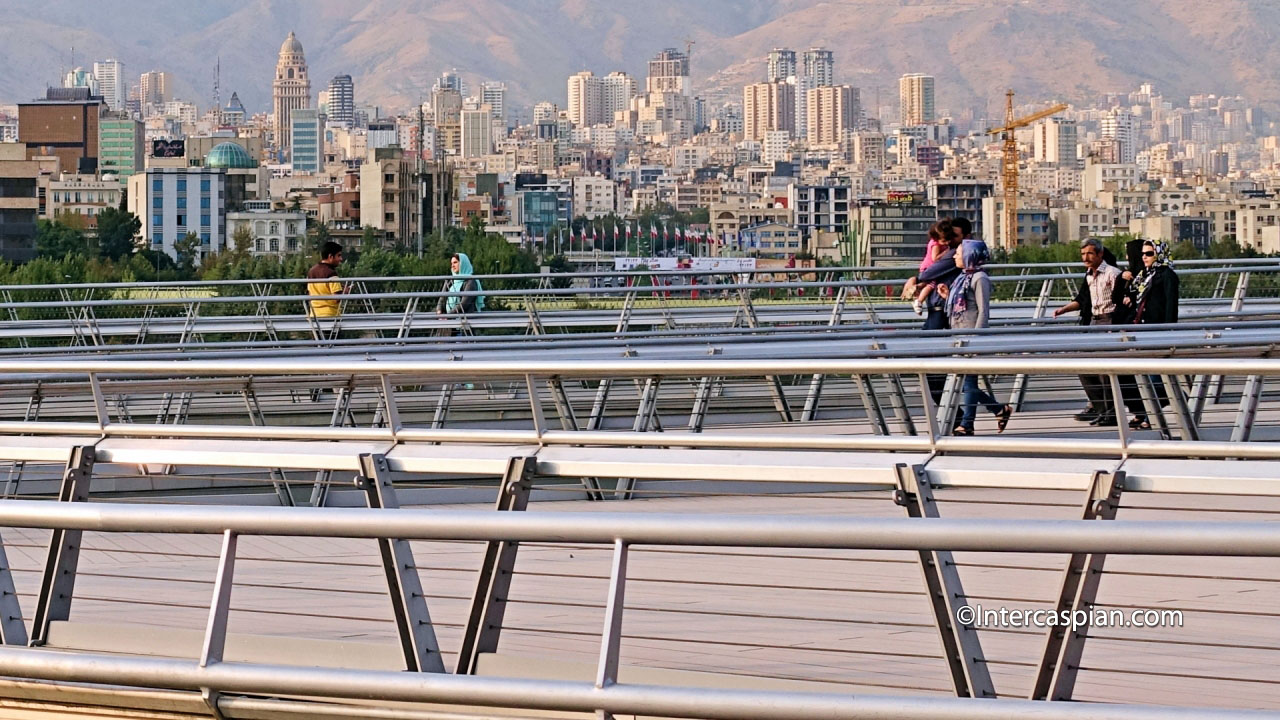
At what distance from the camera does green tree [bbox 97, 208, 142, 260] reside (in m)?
160

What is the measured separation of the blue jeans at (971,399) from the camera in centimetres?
1062

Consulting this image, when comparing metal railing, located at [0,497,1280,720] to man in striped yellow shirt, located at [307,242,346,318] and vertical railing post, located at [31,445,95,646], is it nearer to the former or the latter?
vertical railing post, located at [31,445,95,646]

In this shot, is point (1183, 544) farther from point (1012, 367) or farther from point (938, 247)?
point (938, 247)

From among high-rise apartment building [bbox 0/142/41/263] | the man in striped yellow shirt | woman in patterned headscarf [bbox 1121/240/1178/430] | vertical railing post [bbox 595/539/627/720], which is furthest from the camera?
high-rise apartment building [bbox 0/142/41/263]

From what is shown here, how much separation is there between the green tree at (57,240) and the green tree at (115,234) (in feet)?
25.9

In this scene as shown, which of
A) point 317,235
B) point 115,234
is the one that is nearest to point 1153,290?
point 115,234

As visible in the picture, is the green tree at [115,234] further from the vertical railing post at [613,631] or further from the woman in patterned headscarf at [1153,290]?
the vertical railing post at [613,631]

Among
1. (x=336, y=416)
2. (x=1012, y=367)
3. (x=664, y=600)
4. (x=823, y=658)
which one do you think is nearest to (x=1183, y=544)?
(x=823, y=658)

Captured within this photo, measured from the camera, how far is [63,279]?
319 feet

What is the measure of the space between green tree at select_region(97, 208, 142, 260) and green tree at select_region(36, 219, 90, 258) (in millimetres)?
7904

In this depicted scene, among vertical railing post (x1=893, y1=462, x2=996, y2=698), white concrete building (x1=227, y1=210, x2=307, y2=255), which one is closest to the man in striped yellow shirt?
vertical railing post (x1=893, y1=462, x2=996, y2=698)

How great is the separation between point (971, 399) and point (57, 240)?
454 feet

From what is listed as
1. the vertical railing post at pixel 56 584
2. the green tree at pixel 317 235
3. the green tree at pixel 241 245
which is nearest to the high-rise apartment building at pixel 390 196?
the green tree at pixel 317 235

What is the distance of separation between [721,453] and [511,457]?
60cm
